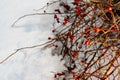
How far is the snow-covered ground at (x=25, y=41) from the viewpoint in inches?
61.4

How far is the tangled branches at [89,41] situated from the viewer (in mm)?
1451

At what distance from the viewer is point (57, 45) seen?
63.2 inches

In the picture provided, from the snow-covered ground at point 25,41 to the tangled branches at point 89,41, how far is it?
6 cm

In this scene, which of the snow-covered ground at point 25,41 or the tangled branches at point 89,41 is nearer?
the tangled branches at point 89,41

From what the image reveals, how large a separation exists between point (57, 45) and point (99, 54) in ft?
0.67

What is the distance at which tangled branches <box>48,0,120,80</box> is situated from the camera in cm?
145

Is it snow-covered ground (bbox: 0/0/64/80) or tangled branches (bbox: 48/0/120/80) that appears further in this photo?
snow-covered ground (bbox: 0/0/64/80)

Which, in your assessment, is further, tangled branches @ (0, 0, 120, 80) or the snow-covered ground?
the snow-covered ground

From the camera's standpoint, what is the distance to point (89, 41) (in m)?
1.42

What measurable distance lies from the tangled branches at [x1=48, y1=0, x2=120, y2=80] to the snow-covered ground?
56 mm

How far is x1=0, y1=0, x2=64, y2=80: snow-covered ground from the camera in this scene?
156 cm

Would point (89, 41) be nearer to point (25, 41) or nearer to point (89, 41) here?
point (89, 41)

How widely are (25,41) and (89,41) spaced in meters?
0.35

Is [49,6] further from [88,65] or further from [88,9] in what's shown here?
[88,65]
